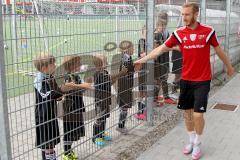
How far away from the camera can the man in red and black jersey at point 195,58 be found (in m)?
4.52

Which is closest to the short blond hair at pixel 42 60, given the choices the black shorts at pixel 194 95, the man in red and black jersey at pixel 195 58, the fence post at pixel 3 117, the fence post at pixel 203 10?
the fence post at pixel 3 117

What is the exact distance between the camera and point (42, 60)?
3.63m

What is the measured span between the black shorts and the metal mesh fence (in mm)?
836

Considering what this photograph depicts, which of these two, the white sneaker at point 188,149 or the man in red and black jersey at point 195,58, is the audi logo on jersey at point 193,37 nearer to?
the man in red and black jersey at point 195,58

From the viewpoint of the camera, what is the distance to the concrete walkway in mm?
4809

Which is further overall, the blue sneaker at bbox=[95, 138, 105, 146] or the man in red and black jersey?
the blue sneaker at bbox=[95, 138, 105, 146]

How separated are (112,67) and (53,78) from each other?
1162 millimetres

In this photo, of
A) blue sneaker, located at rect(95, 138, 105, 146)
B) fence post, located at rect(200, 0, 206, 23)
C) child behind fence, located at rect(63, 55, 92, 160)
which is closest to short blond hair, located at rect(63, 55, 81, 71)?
child behind fence, located at rect(63, 55, 92, 160)

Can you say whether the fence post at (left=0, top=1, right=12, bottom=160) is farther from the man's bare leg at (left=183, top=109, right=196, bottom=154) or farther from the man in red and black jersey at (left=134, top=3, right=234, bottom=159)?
the man's bare leg at (left=183, top=109, right=196, bottom=154)

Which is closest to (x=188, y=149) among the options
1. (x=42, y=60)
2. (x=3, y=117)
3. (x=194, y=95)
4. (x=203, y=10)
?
(x=194, y=95)

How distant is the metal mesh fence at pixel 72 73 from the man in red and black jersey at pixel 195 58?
0.60 metres

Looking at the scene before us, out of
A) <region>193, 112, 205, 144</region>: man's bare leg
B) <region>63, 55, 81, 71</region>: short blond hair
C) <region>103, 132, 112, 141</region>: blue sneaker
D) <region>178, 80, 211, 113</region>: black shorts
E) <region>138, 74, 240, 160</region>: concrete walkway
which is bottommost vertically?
<region>138, 74, 240, 160</region>: concrete walkway

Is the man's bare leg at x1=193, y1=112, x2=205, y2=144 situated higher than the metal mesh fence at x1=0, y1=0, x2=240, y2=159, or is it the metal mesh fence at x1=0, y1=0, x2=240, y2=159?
the metal mesh fence at x1=0, y1=0, x2=240, y2=159

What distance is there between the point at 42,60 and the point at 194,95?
80.5 inches
